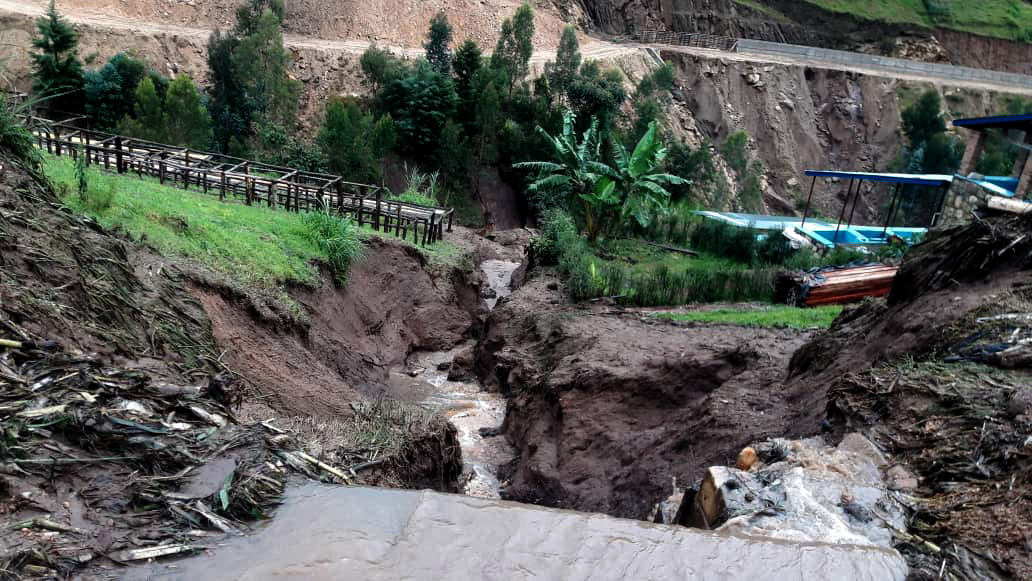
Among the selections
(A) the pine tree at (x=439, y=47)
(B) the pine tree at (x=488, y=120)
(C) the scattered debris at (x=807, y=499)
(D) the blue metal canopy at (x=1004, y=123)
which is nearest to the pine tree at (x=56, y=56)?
(A) the pine tree at (x=439, y=47)

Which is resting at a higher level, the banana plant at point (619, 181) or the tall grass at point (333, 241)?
the banana plant at point (619, 181)

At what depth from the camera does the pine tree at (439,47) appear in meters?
35.3

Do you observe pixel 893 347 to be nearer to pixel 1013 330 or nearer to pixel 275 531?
pixel 1013 330

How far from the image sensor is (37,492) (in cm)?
427

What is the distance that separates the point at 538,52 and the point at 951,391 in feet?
127

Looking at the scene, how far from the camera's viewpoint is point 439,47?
35625 mm

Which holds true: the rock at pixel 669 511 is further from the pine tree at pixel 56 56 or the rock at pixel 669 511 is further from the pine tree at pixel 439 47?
the pine tree at pixel 439 47

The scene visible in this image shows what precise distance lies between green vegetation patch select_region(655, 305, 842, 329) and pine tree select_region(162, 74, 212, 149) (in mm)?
19620

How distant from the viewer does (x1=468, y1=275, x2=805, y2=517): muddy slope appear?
959cm

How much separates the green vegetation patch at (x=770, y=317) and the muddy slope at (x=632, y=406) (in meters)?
0.51

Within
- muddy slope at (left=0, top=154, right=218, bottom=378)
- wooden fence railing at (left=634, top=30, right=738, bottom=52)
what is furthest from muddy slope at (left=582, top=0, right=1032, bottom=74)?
muddy slope at (left=0, top=154, right=218, bottom=378)

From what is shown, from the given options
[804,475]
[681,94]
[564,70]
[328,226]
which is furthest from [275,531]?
[681,94]

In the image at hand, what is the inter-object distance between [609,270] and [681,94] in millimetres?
30319

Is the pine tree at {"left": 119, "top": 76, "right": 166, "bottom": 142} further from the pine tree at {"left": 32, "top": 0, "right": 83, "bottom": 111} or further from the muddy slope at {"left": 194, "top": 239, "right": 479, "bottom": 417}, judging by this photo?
the muddy slope at {"left": 194, "top": 239, "right": 479, "bottom": 417}
